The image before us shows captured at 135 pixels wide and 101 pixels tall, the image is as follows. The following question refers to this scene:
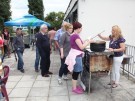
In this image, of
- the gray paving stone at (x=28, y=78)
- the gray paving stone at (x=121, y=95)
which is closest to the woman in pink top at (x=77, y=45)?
the gray paving stone at (x=121, y=95)

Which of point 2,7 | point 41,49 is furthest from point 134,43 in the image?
point 2,7

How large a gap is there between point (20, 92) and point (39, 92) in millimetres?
483

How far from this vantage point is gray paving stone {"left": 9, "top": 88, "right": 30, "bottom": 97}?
21.0 feet

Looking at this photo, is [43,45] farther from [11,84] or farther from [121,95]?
[121,95]

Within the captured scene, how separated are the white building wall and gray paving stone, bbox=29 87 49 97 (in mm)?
4191

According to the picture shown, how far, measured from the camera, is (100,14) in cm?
1066

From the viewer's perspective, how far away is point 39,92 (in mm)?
6645

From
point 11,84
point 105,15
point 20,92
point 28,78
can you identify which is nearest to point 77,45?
point 20,92

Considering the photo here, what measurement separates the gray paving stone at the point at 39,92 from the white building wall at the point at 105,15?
419 cm

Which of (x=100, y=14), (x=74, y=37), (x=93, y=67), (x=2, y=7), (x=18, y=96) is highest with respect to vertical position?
(x=2, y=7)

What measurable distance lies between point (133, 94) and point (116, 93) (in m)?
0.40

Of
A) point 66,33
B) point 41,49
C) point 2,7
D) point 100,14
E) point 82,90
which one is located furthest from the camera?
point 2,7

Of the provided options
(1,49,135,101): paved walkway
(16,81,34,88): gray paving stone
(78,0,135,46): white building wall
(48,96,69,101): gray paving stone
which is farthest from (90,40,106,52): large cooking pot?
(78,0,135,46): white building wall

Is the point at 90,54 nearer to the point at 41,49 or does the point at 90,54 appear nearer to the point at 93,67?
the point at 93,67
